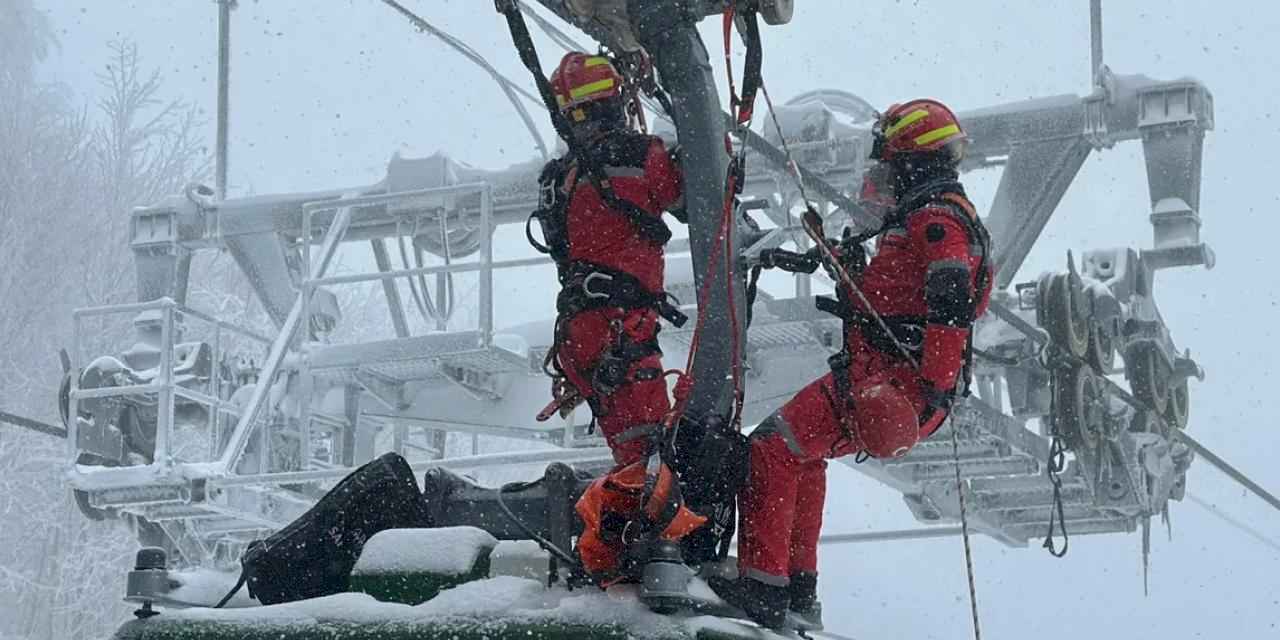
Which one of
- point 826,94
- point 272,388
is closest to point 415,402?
point 272,388

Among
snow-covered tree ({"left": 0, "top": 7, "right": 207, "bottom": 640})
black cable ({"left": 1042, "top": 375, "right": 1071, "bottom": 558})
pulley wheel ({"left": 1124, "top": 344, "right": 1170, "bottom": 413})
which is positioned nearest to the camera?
black cable ({"left": 1042, "top": 375, "right": 1071, "bottom": 558})

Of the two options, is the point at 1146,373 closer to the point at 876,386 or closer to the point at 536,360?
the point at 536,360

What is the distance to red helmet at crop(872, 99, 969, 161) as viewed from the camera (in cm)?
529

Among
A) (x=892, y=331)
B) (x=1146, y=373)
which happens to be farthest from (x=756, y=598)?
(x=1146, y=373)

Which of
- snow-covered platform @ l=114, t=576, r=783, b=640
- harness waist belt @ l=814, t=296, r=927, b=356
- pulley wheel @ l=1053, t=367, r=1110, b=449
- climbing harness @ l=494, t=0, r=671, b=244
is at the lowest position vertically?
snow-covered platform @ l=114, t=576, r=783, b=640

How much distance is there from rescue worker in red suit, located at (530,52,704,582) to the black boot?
714 millimetres

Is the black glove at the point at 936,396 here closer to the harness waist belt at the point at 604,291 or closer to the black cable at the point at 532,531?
the harness waist belt at the point at 604,291

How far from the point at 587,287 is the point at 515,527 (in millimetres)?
995

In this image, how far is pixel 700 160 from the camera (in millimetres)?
4680

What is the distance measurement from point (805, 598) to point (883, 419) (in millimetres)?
555

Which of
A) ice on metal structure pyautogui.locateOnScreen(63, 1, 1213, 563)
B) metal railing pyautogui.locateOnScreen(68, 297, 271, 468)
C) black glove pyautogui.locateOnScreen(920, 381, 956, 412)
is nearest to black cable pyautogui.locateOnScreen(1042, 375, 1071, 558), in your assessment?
ice on metal structure pyautogui.locateOnScreen(63, 1, 1213, 563)

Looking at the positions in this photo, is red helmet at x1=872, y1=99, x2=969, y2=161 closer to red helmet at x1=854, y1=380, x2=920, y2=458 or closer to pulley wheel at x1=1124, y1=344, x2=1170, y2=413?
red helmet at x1=854, y1=380, x2=920, y2=458

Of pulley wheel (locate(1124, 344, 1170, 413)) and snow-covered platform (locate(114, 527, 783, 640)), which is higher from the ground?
pulley wheel (locate(1124, 344, 1170, 413))

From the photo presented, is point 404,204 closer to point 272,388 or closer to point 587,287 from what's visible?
point 272,388
